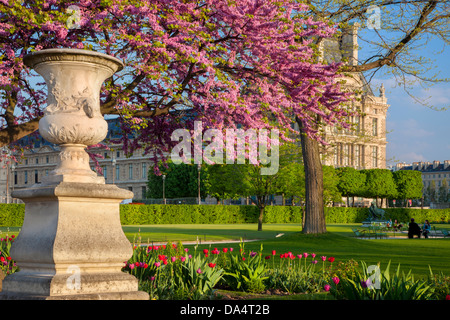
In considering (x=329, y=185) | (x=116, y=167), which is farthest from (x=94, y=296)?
(x=116, y=167)

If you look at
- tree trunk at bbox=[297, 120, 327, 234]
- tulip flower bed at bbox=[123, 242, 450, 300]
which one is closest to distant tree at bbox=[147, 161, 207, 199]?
tree trunk at bbox=[297, 120, 327, 234]

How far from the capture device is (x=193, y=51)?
427 inches

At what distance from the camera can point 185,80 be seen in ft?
40.8

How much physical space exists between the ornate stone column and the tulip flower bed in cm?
136

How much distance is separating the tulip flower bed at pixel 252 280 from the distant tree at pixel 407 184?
84.7 m

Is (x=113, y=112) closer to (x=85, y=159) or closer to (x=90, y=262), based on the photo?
(x=85, y=159)

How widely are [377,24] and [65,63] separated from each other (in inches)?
619

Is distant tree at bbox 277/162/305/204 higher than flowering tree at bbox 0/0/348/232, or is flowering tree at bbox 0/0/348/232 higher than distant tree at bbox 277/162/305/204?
flowering tree at bbox 0/0/348/232

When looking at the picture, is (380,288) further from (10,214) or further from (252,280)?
(10,214)

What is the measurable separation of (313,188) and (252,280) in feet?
47.4

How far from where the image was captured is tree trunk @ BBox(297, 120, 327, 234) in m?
23.4

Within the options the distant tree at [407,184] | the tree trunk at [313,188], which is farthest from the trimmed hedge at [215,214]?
the tree trunk at [313,188]

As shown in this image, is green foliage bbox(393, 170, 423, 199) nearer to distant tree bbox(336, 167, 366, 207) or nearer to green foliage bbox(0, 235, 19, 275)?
distant tree bbox(336, 167, 366, 207)

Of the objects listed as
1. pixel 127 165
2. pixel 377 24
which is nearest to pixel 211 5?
pixel 377 24
